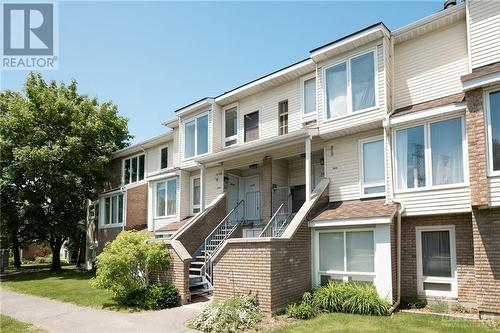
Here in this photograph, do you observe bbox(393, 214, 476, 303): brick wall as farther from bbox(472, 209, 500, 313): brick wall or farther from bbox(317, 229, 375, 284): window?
bbox(317, 229, 375, 284): window

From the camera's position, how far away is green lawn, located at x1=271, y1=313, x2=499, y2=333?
8.71 meters

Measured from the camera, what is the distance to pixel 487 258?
9523mm

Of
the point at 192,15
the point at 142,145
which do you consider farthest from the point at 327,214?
the point at 142,145

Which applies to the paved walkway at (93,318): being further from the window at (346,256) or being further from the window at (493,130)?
the window at (493,130)

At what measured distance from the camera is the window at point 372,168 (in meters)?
12.8

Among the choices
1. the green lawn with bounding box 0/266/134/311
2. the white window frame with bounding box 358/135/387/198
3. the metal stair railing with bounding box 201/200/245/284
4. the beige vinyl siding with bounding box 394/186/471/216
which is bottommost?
the green lawn with bounding box 0/266/134/311

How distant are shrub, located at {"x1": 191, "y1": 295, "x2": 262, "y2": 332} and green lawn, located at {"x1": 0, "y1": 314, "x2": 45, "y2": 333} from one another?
4.05m

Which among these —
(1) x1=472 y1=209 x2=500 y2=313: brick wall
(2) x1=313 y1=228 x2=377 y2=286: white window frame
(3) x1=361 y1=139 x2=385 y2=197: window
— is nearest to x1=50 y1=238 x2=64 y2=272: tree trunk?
(2) x1=313 y1=228 x2=377 y2=286: white window frame

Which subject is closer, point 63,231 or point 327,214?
point 327,214

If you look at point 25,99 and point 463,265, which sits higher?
Answer: point 25,99

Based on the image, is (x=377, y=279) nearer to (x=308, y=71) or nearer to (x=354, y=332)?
(x=354, y=332)

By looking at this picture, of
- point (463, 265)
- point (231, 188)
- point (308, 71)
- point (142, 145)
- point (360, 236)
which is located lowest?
point (463, 265)

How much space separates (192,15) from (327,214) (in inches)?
316

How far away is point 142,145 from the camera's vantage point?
2367cm
